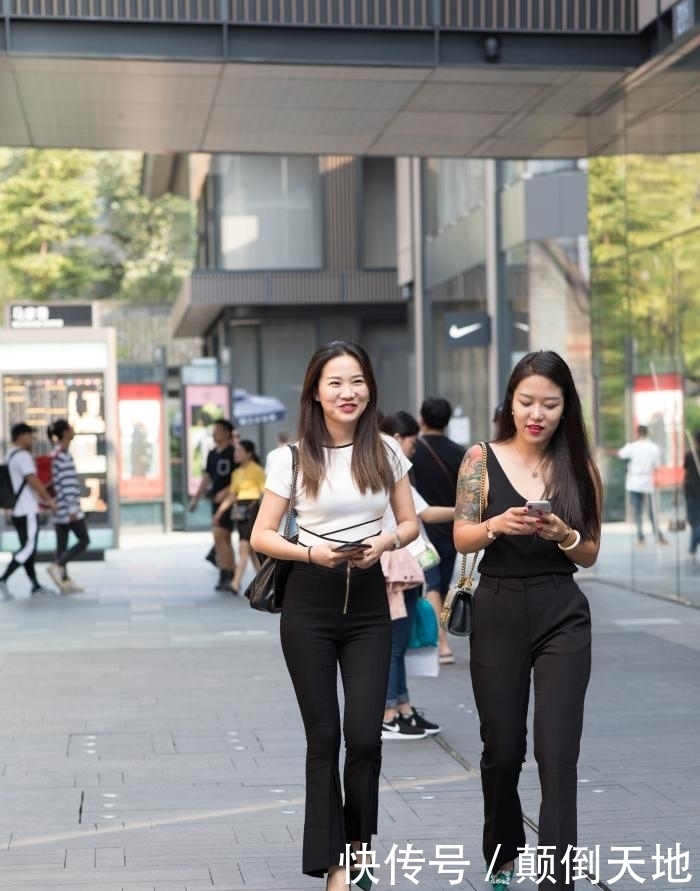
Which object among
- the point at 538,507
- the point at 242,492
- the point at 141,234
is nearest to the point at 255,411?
the point at 242,492

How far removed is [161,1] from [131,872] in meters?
8.58

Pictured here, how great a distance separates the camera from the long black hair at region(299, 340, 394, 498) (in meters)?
5.11

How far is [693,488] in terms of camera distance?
14039 millimetres

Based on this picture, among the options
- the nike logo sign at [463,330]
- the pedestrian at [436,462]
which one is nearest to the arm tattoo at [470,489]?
the pedestrian at [436,462]

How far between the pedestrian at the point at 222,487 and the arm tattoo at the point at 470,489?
1215 cm

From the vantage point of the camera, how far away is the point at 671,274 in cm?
1456

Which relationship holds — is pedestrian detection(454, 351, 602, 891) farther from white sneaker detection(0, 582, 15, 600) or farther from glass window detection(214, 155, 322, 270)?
glass window detection(214, 155, 322, 270)

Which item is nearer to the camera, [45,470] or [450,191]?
[45,470]

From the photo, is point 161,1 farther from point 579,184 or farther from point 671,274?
point 579,184

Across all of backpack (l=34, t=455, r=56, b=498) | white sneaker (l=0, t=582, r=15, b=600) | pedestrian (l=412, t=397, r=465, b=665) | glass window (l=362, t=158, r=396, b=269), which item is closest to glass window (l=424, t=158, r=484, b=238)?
glass window (l=362, t=158, r=396, b=269)

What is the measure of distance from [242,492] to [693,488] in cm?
493

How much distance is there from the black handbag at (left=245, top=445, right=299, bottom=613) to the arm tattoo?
530 mm

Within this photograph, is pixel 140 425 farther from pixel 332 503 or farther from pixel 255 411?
pixel 332 503

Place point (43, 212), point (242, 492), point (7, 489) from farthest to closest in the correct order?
point (43, 212) < point (7, 489) < point (242, 492)
